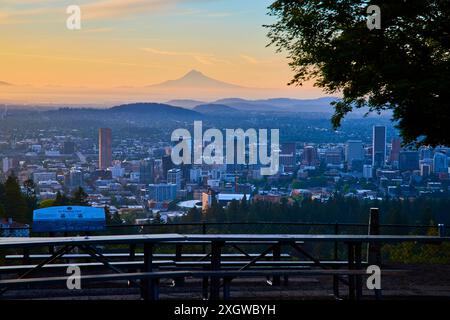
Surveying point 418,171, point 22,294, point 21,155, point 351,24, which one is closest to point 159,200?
point 21,155

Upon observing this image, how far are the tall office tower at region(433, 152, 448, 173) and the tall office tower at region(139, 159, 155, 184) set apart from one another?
29.7m

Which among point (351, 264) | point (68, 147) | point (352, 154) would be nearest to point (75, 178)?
point (68, 147)

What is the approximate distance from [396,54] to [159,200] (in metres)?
57.2

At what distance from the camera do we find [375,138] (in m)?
84.2

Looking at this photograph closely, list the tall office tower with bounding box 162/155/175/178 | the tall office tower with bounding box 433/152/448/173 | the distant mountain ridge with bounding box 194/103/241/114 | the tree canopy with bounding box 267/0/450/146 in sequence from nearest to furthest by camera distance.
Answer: the tree canopy with bounding box 267/0/450/146 → the tall office tower with bounding box 162/155/175/178 → the distant mountain ridge with bounding box 194/103/241/114 → the tall office tower with bounding box 433/152/448/173

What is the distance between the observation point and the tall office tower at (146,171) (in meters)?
78.5

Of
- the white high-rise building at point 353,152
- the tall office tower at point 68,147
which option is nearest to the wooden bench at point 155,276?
the tall office tower at point 68,147

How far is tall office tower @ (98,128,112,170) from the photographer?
257 ft

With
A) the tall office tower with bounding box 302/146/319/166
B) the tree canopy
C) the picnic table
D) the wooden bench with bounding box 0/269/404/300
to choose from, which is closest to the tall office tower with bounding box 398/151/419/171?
the tall office tower with bounding box 302/146/319/166

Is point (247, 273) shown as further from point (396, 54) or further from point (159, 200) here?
point (159, 200)

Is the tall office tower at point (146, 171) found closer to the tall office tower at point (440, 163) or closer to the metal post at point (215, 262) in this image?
the tall office tower at point (440, 163)

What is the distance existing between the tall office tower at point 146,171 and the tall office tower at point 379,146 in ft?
67.9

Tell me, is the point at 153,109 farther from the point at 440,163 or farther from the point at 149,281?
the point at 149,281

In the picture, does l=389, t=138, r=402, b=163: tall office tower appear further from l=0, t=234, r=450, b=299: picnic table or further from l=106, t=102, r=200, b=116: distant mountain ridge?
l=0, t=234, r=450, b=299: picnic table
